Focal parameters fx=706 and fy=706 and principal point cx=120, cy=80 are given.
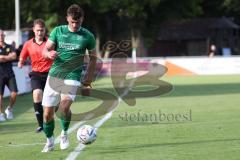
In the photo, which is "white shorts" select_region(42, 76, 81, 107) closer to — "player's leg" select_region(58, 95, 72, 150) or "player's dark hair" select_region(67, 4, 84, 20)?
"player's leg" select_region(58, 95, 72, 150)

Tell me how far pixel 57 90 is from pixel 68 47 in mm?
744

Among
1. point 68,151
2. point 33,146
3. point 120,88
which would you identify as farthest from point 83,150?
point 120,88

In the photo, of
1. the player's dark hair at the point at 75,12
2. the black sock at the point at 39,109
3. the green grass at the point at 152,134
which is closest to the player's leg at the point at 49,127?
the green grass at the point at 152,134

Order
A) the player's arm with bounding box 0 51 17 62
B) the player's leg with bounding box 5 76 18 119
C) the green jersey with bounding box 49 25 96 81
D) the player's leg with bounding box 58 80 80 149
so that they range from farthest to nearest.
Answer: the player's leg with bounding box 5 76 18 119, the player's arm with bounding box 0 51 17 62, the player's leg with bounding box 58 80 80 149, the green jersey with bounding box 49 25 96 81

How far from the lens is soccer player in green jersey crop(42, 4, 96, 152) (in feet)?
35.7

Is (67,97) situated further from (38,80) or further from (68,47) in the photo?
(38,80)

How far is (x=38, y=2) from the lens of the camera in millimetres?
53688

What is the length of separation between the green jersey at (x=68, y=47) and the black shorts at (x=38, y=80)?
7.72 feet

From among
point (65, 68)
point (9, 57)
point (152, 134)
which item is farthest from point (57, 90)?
point (9, 57)

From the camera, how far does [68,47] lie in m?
10.9

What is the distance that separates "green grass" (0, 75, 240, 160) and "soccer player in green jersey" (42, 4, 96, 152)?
0.57 meters

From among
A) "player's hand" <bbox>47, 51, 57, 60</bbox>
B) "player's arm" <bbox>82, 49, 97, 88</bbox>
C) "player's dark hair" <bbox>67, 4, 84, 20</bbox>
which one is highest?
"player's dark hair" <bbox>67, 4, 84, 20</bbox>

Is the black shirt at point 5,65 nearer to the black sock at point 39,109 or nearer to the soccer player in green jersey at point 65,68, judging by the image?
the black sock at point 39,109

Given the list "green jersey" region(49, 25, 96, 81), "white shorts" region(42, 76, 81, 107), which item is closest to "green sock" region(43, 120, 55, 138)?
"white shorts" region(42, 76, 81, 107)
